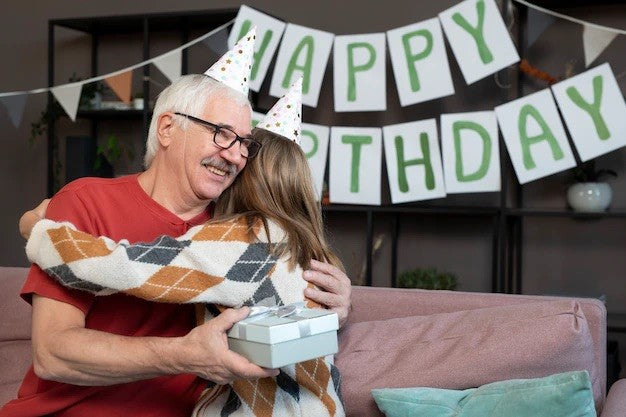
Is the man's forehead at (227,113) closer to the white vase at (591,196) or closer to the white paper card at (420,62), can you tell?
A: the white paper card at (420,62)

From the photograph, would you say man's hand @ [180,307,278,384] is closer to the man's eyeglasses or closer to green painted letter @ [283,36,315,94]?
the man's eyeglasses

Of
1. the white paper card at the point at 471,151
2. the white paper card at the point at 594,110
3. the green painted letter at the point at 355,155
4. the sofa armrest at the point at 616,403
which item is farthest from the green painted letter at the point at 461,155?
the sofa armrest at the point at 616,403

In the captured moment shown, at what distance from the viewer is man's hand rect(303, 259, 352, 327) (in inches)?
64.1

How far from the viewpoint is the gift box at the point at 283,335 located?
50.1 inches

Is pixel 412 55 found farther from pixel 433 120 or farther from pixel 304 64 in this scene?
pixel 304 64

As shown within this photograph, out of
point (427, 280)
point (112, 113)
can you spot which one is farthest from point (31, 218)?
point (112, 113)

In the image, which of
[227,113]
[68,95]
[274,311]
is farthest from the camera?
Result: [68,95]

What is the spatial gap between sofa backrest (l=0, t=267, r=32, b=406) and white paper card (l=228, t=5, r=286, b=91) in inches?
74.4

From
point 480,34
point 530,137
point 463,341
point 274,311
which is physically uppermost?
point 480,34

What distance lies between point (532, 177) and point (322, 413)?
2.30 metres

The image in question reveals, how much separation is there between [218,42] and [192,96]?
257 cm

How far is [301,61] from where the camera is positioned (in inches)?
158

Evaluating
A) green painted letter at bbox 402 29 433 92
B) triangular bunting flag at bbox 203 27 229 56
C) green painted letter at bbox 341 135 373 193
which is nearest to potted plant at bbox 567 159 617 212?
green painted letter at bbox 402 29 433 92

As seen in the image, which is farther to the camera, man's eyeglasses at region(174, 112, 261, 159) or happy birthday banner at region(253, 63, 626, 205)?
happy birthday banner at region(253, 63, 626, 205)
